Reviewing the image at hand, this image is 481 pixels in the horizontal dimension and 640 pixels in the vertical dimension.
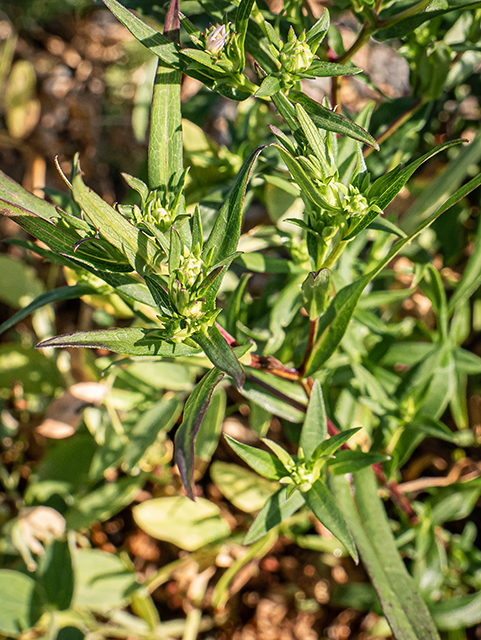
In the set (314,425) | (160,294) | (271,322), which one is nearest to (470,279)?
(271,322)

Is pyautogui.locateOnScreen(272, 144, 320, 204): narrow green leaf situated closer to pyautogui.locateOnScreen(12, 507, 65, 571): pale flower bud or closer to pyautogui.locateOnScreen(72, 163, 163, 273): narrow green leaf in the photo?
pyautogui.locateOnScreen(72, 163, 163, 273): narrow green leaf

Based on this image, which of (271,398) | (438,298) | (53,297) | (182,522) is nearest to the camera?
(53,297)

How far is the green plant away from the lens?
2.12 feet

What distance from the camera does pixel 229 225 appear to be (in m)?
0.67

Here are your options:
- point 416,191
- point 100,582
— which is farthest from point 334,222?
point 100,582

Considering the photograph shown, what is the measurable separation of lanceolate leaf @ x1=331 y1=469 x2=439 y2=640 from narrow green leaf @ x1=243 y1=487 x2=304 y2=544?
97 mm

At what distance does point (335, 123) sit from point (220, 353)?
1.04 feet

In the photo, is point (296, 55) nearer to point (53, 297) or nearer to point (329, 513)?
point (53, 297)

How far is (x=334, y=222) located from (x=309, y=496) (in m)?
0.41

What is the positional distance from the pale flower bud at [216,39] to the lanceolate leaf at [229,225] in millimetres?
168

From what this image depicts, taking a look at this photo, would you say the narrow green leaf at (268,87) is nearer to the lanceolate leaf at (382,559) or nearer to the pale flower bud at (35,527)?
the lanceolate leaf at (382,559)

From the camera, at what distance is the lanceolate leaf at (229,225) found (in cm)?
66

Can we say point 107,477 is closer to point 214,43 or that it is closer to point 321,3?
point 214,43

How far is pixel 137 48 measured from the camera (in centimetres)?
206
